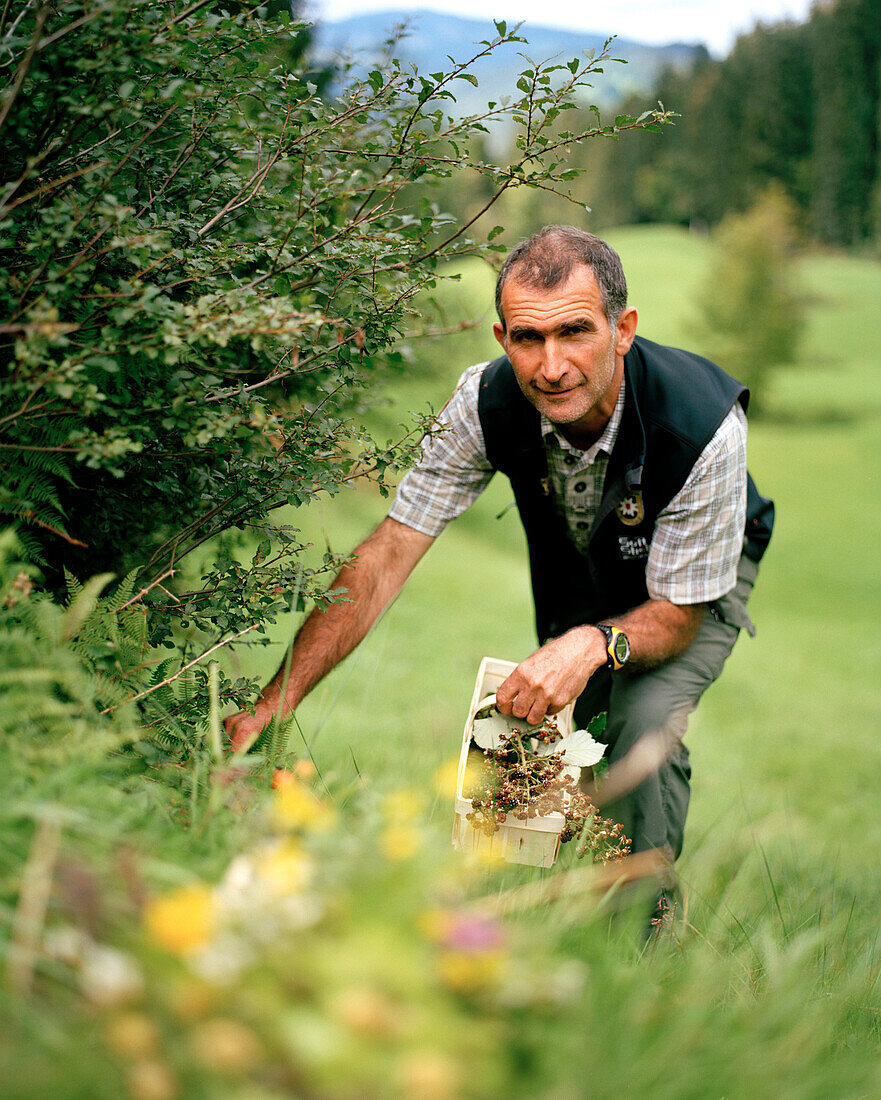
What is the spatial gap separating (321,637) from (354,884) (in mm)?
1649

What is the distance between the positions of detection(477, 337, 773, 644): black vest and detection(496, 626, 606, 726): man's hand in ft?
2.24

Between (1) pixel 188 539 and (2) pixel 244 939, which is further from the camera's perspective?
(1) pixel 188 539

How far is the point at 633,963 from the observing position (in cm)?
165

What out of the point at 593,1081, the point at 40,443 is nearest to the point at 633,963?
the point at 593,1081

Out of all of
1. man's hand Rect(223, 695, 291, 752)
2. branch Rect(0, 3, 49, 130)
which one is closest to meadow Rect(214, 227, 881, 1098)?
man's hand Rect(223, 695, 291, 752)

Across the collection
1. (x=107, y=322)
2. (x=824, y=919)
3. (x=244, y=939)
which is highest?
(x=107, y=322)

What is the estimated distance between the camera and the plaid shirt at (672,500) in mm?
3047

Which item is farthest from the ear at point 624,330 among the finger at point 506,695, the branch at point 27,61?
the branch at point 27,61

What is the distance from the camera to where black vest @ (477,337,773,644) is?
3.04 meters

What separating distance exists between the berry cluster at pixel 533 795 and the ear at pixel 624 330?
1338 mm

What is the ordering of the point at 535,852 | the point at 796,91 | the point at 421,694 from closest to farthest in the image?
the point at 535,852
the point at 421,694
the point at 796,91

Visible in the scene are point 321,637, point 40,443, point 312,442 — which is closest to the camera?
point 40,443

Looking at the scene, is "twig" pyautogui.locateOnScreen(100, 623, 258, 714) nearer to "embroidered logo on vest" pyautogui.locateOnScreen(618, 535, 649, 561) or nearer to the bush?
the bush

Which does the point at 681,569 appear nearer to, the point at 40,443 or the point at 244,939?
the point at 40,443
